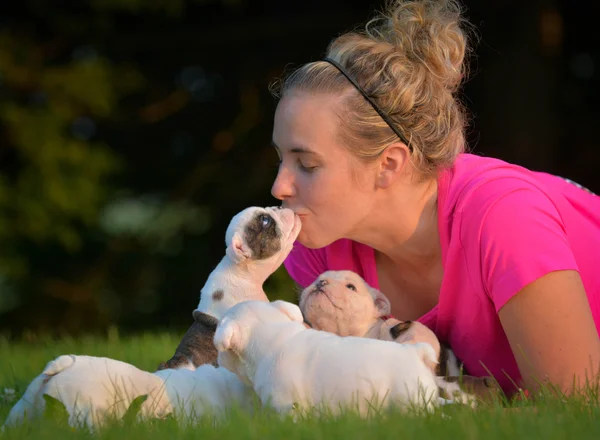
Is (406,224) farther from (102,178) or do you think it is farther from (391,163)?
(102,178)

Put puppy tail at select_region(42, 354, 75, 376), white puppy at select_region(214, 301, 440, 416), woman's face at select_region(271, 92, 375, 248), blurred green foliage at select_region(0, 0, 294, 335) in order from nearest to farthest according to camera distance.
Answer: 1. white puppy at select_region(214, 301, 440, 416)
2. puppy tail at select_region(42, 354, 75, 376)
3. woman's face at select_region(271, 92, 375, 248)
4. blurred green foliage at select_region(0, 0, 294, 335)

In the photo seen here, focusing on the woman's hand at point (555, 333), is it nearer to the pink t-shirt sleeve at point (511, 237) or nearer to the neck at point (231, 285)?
the pink t-shirt sleeve at point (511, 237)

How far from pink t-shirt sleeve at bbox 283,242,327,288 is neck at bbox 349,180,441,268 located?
43 cm

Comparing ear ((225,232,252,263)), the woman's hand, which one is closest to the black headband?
ear ((225,232,252,263))

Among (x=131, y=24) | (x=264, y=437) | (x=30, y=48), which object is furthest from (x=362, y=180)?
(x=131, y=24)

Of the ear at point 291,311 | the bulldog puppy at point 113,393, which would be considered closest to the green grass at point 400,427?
the bulldog puppy at point 113,393

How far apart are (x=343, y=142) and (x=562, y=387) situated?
1299 millimetres

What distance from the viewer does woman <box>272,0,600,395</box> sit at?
11.8 ft

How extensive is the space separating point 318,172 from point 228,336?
100 cm

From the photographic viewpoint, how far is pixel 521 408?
2.90 m

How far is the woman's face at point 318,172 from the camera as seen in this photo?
3.86m

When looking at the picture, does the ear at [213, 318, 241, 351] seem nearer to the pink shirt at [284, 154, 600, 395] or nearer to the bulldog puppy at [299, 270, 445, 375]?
the bulldog puppy at [299, 270, 445, 375]

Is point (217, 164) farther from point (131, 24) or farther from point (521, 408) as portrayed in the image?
point (521, 408)

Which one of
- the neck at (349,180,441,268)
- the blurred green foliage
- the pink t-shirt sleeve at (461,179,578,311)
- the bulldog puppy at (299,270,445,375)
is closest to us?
the pink t-shirt sleeve at (461,179,578,311)
